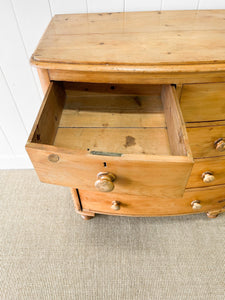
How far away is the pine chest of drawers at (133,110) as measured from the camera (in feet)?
1.75

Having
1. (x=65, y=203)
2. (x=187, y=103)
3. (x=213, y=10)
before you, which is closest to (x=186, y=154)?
(x=187, y=103)

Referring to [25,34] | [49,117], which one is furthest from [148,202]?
[25,34]

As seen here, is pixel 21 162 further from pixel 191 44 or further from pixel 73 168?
pixel 191 44

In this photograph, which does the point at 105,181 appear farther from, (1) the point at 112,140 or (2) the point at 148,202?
(2) the point at 148,202

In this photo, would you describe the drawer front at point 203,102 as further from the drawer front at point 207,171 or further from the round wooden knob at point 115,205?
the round wooden knob at point 115,205

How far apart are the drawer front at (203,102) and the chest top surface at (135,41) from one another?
0.09 metres

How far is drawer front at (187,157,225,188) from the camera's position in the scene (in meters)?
0.78

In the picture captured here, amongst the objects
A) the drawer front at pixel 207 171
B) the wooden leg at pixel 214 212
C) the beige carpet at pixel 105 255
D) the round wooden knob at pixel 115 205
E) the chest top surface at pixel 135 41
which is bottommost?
the beige carpet at pixel 105 255

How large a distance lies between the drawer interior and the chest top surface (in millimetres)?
103

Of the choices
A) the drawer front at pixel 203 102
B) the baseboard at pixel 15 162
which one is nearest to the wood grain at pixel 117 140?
the drawer front at pixel 203 102

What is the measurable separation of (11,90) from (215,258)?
126 centimetres

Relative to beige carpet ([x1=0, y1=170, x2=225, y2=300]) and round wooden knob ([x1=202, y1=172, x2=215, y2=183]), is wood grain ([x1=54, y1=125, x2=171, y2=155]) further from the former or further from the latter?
beige carpet ([x1=0, y1=170, x2=225, y2=300])

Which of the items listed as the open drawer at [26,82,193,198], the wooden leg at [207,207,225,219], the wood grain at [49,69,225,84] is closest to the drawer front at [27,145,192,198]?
the open drawer at [26,82,193,198]

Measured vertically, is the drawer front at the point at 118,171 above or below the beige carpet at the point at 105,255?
above
